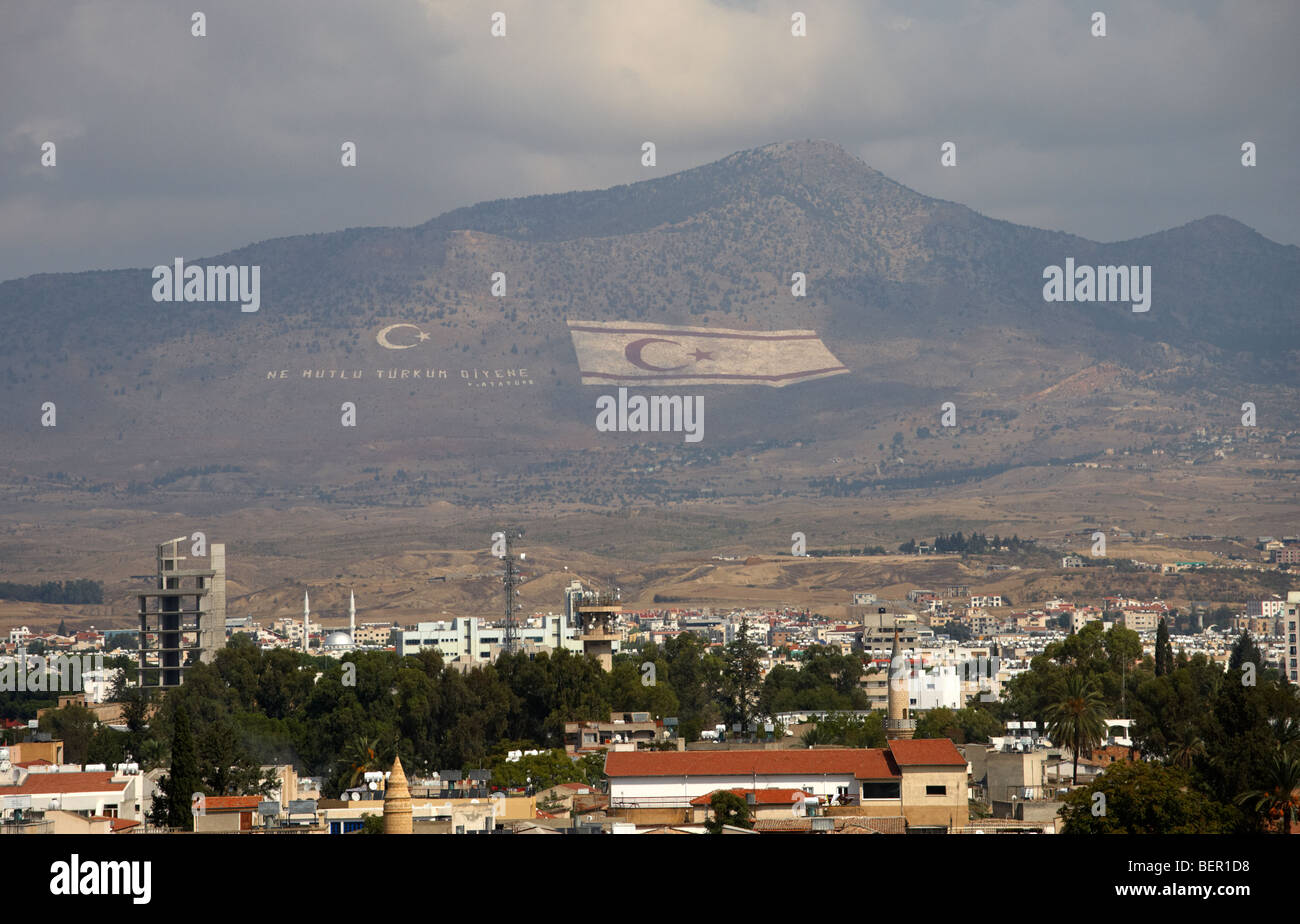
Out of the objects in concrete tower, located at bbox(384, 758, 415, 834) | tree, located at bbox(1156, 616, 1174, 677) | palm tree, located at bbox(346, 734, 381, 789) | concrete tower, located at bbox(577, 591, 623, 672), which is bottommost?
palm tree, located at bbox(346, 734, 381, 789)

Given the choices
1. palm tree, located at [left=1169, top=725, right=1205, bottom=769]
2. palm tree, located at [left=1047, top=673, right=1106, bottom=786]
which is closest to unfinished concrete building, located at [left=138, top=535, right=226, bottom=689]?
palm tree, located at [left=1047, top=673, right=1106, bottom=786]

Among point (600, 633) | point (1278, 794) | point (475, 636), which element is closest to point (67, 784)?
point (1278, 794)

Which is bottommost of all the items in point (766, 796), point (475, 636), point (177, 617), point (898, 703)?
point (766, 796)

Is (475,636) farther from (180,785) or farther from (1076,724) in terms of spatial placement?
(180,785)

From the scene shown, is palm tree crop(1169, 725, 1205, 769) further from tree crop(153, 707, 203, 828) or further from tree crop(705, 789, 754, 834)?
tree crop(153, 707, 203, 828)

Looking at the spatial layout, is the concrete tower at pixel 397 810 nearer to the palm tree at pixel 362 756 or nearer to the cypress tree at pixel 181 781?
the cypress tree at pixel 181 781
